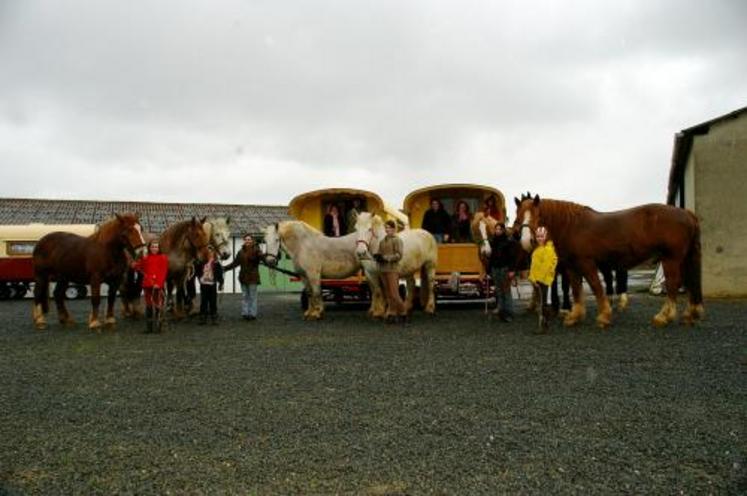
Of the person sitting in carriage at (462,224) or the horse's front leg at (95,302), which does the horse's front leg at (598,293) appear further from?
the horse's front leg at (95,302)

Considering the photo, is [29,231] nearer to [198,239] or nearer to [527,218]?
[198,239]

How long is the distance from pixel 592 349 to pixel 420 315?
19.1 ft

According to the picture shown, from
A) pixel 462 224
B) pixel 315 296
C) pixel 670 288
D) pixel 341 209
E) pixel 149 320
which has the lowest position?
pixel 149 320

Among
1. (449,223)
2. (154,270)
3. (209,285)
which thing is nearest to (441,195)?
(449,223)

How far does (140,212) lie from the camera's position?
37406 millimetres

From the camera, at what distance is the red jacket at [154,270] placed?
10672 millimetres

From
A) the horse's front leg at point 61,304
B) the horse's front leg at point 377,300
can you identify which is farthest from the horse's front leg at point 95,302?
the horse's front leg at point 377,300

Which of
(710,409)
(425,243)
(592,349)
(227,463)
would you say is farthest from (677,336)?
(227,463)

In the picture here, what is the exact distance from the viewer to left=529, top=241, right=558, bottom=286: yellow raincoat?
9.50 metres

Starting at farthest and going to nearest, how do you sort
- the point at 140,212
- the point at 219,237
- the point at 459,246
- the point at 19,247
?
the point at 140,212, the point at 19,247, the point at 459,246, the point at 219,237

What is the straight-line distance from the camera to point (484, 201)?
14.0m

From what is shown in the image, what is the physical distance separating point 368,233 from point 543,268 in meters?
3.28

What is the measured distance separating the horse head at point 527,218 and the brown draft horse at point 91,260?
A: 6470 millimetres

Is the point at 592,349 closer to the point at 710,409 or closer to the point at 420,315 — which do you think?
the point at 710,409
